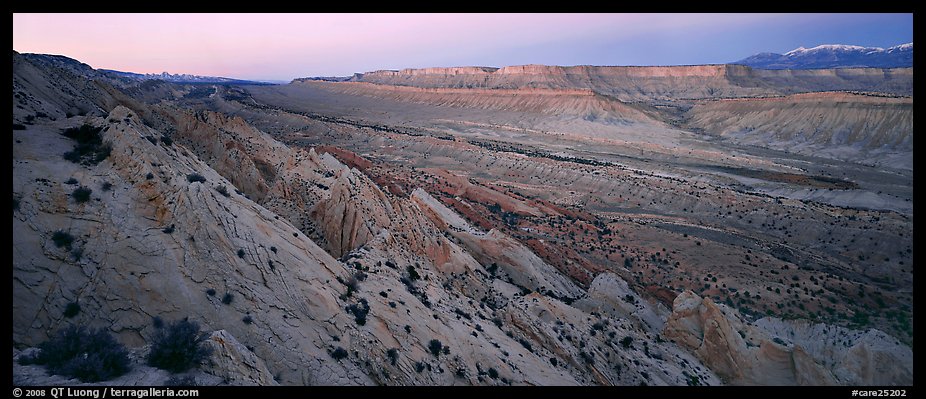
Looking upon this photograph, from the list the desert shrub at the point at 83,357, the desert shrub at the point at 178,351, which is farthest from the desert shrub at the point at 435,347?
the desert shrub at the point at 83,357

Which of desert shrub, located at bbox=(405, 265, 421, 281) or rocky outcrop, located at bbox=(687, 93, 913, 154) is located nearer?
desert shrub, located at bbox=(405, 265, 421, 281)

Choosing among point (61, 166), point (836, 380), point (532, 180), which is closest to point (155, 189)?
point (61, 166)

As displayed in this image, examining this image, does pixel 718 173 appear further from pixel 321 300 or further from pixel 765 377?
pixel 321 300

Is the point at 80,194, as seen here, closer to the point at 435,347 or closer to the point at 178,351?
the point at 178,351

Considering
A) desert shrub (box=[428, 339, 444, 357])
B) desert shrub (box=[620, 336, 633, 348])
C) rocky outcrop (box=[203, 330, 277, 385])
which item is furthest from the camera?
desert shrub (box=[620, 336, 633, 348])

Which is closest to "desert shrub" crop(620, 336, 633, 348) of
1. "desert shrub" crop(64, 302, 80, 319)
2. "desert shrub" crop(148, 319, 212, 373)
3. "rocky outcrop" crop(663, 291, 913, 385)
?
"rocky outcrop" crop(663, 291, 913, 385)

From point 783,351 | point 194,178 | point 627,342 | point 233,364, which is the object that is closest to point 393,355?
point 233,364

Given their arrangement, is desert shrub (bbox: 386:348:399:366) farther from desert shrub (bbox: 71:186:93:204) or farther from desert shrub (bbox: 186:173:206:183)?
desert shrub (bbox: 71:186:93:204)
